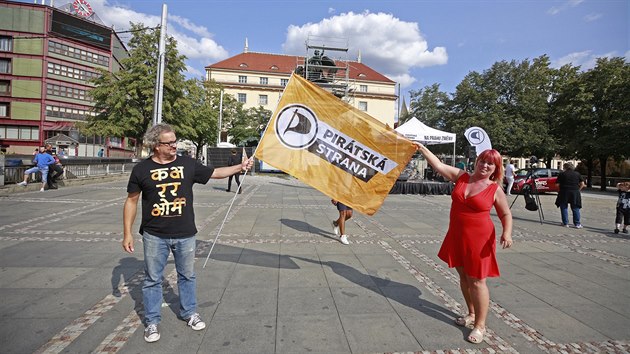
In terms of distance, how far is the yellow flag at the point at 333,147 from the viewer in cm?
439

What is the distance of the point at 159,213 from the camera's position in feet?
9.94

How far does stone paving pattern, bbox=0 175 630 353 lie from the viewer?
3109 mm

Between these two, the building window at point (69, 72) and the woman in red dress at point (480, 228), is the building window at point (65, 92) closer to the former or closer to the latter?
the building window at point (69, 72)

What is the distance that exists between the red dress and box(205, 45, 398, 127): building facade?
60.0 metres

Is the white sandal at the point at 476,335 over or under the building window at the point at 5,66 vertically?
under

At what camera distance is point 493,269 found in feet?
10.5

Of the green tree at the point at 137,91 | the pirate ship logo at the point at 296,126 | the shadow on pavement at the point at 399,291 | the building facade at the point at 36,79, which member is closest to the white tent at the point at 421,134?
the shadow on pavement at the point at 399,291

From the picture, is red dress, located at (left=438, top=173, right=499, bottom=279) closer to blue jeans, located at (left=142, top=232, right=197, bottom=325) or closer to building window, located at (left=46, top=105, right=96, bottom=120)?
blue jeans, located at (left=142, top=232, right=197, bottom=325)

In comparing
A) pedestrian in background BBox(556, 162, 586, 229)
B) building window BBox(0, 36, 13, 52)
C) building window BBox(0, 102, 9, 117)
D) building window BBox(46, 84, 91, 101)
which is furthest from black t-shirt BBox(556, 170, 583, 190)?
building window BBox(0, 36, 13, 52)

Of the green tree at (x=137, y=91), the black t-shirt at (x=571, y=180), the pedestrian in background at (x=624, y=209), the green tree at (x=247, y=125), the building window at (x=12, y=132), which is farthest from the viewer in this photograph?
the building window at (x=12, y=132)

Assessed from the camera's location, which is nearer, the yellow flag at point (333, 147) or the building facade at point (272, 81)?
the yellow flag at point (333, 147)

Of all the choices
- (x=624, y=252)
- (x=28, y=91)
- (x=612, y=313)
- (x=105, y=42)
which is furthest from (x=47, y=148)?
(x=105, y=42)

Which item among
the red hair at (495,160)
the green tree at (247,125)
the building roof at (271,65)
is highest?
the building roof at (271,65)

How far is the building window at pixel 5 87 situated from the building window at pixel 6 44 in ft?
14.1
